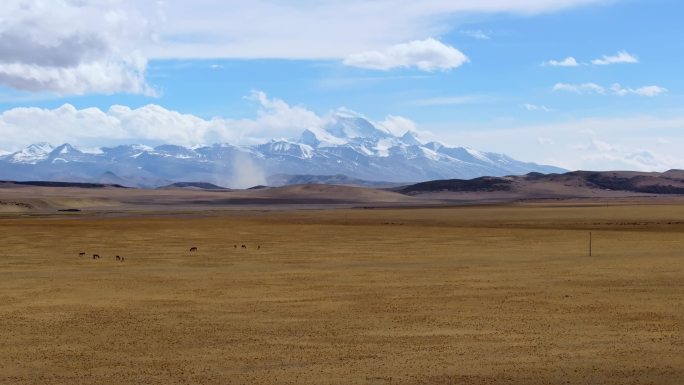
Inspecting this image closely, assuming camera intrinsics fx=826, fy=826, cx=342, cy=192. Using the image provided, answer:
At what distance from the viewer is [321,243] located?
50719 mm

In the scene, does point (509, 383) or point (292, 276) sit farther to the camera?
point (292, 276)

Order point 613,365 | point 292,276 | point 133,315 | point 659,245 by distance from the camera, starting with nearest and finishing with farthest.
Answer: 1. point 613,365
2. point 133,315
3. point 292,276
4. point 659,245

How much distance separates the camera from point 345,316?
2278 cm

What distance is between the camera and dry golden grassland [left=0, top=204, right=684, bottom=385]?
54.5ft

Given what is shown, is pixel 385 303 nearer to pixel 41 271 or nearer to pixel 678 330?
pixel 678 330

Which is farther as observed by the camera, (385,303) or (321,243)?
(321,243)

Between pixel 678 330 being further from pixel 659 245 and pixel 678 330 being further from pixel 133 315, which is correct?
pixel 659 245

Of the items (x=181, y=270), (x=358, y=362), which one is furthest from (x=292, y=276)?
(x=358, y=362)

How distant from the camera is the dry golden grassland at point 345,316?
16609mm

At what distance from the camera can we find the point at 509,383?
15.4 meters

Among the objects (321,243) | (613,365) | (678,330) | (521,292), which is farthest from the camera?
(321,243)

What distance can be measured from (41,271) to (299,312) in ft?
52.9

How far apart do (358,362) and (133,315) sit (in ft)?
28.5

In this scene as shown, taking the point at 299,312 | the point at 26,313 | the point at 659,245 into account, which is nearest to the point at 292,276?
the point at 299,312
